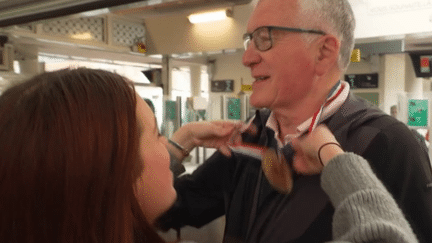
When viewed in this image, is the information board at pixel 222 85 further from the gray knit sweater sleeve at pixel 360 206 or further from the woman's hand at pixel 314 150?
the gray knit sweater sleeve at pixel 360 206

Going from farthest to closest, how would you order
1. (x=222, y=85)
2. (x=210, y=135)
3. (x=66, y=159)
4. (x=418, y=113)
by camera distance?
(x=222, y=85) → (x=418, y=113) → (x=210, y=135) → (x=66, y=159)

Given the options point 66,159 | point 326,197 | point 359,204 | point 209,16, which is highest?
point 209,16

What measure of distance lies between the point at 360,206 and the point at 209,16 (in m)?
2.73

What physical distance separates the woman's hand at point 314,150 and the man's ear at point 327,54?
344 mm

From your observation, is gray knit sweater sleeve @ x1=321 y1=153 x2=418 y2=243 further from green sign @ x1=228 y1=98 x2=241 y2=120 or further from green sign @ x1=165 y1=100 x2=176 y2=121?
green sign @ x1=165 y1=100 x2=176 y2=121

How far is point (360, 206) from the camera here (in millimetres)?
769

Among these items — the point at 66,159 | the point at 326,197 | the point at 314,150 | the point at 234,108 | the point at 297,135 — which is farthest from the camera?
the point at 234,108

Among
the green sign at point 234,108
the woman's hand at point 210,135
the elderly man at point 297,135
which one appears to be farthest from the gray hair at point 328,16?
the green sign at point 234,108

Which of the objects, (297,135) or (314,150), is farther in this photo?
(297,135)

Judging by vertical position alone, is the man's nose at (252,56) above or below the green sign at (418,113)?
above

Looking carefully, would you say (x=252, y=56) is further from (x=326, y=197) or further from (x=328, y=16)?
(x=326, y=197)

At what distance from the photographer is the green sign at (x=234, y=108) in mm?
3871

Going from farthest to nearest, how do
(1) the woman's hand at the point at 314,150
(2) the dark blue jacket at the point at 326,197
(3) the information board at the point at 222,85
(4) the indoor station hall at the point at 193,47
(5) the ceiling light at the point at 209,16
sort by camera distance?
(3) the information board at the point at 222,85 < (5) the ceiling light at the point at 209,16 < (4) the indoor station hall at the point at 193,47 < (2) the dark blue jacket at the point at 326,197 < (1) the woman's hand at the point at 314,150

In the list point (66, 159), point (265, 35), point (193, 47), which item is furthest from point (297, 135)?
point (193, 47)
